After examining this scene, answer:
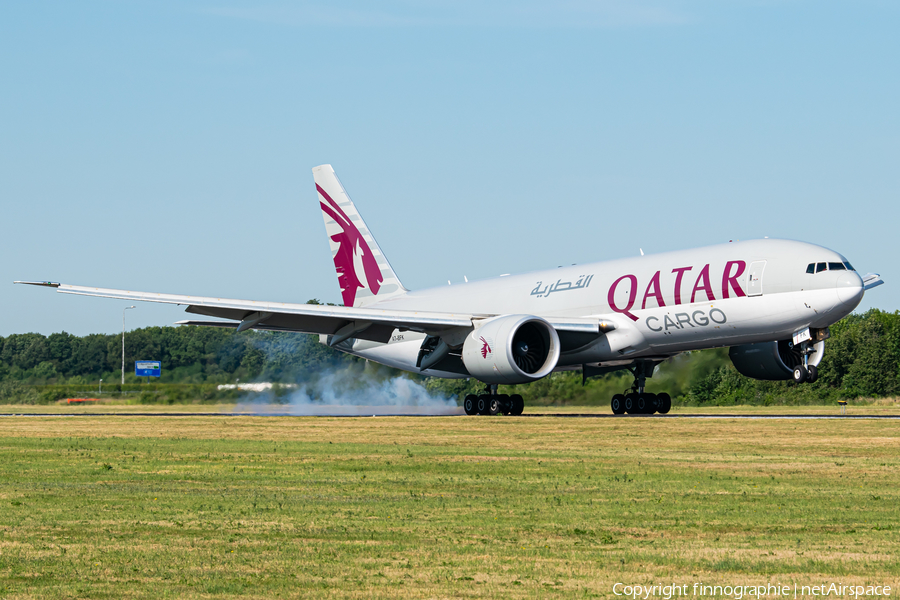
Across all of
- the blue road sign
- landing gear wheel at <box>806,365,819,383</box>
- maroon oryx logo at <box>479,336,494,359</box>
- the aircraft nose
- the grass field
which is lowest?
the grass field

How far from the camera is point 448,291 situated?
40.8 m

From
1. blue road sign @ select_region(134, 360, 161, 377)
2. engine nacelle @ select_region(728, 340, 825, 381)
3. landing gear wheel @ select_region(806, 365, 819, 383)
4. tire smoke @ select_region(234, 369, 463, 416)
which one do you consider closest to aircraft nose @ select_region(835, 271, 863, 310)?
landing gear wheel @ select_region(806, 365, 819, 383)

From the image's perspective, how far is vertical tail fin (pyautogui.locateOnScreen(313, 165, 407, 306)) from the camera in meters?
44.0

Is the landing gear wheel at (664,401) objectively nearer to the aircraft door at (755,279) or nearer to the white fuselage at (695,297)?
the white fuselage at (695,297)

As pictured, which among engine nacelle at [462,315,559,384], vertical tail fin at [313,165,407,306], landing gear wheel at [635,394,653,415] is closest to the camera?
engine nacelle at [462,315,559,384]

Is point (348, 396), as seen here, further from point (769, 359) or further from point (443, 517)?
point (443, 517)

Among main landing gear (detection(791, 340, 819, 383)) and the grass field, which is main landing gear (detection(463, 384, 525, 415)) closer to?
main landing gear (detection(791, 340, 819, 383))

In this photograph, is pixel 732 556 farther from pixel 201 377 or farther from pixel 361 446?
pixel 201 377

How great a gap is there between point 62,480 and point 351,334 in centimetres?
2108

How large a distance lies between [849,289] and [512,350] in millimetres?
9488

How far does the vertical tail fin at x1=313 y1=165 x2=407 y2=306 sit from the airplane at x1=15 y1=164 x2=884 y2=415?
14.3 feet

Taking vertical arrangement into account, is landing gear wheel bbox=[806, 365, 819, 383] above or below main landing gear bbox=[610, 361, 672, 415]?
above

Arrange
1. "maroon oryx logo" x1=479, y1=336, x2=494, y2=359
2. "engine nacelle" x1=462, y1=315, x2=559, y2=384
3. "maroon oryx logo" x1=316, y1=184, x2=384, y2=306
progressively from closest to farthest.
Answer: "engine nacelle" x1=462, y1=315, x2=559, y2=384 < "maroon oryx logo" x1=479, y1=336, x2=494, y2=359 < "maroon oryx logo" x1=316, y1=184, x2=384, y2=306

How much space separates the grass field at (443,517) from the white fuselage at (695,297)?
7.80 meters
